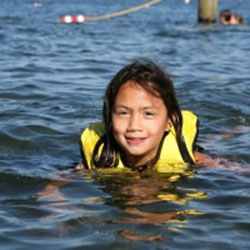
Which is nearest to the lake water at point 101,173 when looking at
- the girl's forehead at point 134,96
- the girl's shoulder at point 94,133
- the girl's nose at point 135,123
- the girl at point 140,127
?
the girl at point 140,127

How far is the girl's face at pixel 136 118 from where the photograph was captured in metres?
4.53

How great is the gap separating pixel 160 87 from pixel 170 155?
0.59m

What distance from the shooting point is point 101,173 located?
496 centimetres

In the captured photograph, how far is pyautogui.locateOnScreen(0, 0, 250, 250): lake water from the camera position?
3.79 meters

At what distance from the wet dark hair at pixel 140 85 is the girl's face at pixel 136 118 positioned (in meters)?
0.04

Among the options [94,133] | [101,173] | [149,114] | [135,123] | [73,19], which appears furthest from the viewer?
[73,19]

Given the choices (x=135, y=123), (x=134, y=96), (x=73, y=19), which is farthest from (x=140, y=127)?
(x=73, y=19)

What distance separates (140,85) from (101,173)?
0.73m

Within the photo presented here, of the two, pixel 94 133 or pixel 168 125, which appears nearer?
pixel 168 125

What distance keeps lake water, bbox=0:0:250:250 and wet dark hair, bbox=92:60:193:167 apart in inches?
5.2

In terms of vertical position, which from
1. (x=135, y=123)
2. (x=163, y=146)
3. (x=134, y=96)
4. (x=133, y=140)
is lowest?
(x=163, y=146)

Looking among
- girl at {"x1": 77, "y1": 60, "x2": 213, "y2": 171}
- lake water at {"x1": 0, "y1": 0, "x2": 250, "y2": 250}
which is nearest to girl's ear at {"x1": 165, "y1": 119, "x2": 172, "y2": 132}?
girl at {"x1": 77, "y1": 60, "x2": 213, "y2": 171}

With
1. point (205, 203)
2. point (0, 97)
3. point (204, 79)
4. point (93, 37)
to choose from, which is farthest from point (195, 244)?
point (93, 37)

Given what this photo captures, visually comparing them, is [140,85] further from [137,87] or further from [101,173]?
[101,173]
